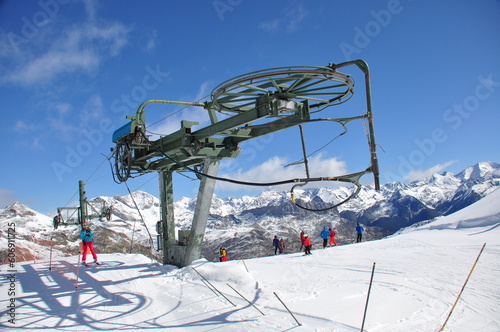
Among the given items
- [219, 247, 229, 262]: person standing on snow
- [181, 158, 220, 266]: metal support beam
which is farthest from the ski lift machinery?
[219, 247, 229, 262]: person standing on snow

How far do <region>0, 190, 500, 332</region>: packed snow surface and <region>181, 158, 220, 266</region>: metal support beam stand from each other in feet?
2.06

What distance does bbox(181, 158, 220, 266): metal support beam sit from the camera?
43.2 feet

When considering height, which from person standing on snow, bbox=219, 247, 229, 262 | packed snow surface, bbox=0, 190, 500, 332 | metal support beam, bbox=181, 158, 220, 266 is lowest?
packed snow surface, bbox=0, 190, 500, 332

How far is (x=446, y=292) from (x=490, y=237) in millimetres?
12482

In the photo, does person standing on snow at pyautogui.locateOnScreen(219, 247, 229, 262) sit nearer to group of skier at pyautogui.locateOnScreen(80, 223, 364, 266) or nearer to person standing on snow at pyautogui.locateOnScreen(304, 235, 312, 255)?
group of skier at pyautogui.locateOnScreen(80, 223, 364, 266)

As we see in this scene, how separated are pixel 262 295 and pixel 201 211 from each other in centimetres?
450

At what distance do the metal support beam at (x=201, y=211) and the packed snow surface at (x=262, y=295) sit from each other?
2.06ft

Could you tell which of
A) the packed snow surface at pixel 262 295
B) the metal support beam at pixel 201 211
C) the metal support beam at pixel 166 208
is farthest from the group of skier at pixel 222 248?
the metal support beam at pixel 201 211

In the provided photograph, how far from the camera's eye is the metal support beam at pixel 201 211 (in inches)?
519

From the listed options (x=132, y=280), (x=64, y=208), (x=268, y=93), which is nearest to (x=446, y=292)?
(x=268, y=93)

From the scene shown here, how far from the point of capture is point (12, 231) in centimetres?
1198

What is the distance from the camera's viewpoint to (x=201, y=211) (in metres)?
13.6

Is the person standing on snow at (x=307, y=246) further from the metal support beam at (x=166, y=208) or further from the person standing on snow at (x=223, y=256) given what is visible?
the metal support beam at (x=166, y=208)

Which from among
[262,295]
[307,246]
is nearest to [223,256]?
[307,246]
